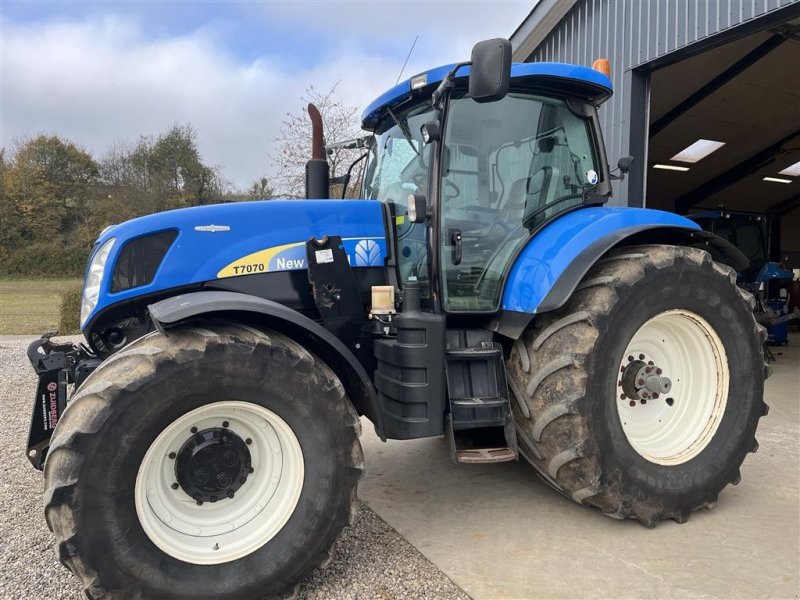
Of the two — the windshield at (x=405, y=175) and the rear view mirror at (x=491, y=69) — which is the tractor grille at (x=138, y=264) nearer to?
the windshield at (x=405, y=175)

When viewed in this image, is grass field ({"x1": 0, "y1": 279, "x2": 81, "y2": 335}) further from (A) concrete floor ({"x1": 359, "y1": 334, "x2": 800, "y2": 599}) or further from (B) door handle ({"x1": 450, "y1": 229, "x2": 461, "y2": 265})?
(B) door handle ({"x1": 450, "y1": 229, "x2": 461, "y2": 265})

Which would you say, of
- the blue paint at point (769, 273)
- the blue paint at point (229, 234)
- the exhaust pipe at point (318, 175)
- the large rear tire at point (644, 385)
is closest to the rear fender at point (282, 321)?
the blue paint at point (229, 234)

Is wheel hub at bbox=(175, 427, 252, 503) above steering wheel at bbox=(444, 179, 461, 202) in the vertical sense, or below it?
below

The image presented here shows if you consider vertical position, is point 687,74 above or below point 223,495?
above

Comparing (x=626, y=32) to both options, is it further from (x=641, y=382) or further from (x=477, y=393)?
(x=477, y=393)

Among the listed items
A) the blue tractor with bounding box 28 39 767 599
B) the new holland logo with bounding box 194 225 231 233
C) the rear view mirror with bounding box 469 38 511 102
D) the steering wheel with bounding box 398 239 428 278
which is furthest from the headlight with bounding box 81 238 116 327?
the rear view mirror with bounding box 469 38 511 102

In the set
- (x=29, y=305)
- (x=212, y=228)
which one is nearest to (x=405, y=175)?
(x=212, y=228)

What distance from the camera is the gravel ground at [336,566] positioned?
2430mm

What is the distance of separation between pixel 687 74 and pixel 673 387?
6973 mm

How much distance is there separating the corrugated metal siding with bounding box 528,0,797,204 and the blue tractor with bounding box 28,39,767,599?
2.70 m

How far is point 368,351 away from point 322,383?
644 millimetres

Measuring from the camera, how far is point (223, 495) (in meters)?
2.35

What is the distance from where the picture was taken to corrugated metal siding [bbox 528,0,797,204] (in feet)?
16.7

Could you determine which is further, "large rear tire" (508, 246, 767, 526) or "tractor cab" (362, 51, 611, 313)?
"tractor cab" (362, 51, 611, 313)
